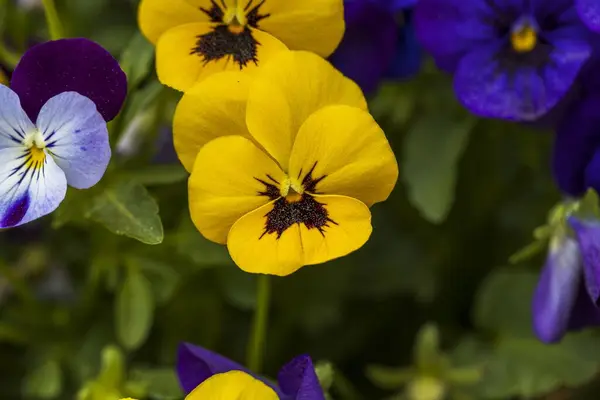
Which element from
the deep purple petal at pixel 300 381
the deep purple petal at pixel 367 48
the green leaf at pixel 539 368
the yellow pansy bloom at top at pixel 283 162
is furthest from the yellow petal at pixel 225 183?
the green leaf at pixel 539 368

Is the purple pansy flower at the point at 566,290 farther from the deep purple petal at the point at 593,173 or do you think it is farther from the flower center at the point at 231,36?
the flower center at the point at 231,36

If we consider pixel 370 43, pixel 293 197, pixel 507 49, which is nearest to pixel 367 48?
pixel 370 43

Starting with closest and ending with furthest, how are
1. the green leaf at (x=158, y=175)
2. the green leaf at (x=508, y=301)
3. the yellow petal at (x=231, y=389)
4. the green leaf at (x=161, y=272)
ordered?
the yellow petal at (x=231, y=389) < the green leaf at (x=158, y=175) < the green leaf at (x=161, y=272) < the green leaf at (x=508, y=301)

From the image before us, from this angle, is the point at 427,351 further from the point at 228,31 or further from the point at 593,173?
the point at 228,31

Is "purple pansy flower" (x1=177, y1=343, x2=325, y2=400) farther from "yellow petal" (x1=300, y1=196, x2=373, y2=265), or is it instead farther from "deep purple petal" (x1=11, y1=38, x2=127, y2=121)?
"deep purple petal" (x1=11, y1=38, x2=127, y2=121)

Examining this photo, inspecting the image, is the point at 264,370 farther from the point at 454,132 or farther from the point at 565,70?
the point at 565,70

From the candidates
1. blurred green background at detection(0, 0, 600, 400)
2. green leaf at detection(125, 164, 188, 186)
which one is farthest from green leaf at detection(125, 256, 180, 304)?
green leaf at detection(125, 164, 188, 186)

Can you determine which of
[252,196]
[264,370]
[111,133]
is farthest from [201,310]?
[252,196]
